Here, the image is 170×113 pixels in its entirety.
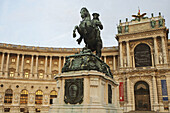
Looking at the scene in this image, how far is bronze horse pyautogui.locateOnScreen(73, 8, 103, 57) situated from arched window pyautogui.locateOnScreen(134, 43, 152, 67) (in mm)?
38437

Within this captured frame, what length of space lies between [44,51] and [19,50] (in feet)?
24.1

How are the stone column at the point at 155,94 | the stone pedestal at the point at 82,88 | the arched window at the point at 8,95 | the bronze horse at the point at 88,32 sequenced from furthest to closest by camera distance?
the arched window at the point at 8,95, the stone column at the point at 155,94, the bronze horse at the point at 88,32, the stone pedestal at the point at 82,88

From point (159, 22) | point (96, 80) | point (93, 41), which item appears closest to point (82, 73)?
point (96, 80)

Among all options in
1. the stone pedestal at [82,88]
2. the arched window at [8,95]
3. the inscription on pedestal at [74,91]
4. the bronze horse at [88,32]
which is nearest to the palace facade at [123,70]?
the arched window at [8,95]

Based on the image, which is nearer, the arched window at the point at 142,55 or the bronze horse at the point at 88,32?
the bronze horse at the point at 88,32

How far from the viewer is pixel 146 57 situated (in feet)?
158

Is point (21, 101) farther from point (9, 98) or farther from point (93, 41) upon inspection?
point (93, 41)

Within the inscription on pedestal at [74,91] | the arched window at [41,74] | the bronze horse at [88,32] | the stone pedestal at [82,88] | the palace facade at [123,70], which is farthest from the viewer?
the arched window at [41,74]

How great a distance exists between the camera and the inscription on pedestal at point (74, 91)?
9.43m

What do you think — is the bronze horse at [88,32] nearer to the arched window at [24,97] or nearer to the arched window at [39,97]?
the arched window at [24,97]

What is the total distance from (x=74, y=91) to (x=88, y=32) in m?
4.01

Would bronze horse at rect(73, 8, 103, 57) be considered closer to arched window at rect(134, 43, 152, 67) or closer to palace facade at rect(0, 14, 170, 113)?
palace facade at rect(0, 14, 170, 113)

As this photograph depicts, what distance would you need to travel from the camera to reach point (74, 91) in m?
9.69

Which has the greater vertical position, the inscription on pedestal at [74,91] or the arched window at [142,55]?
the arched window at [142,55]
